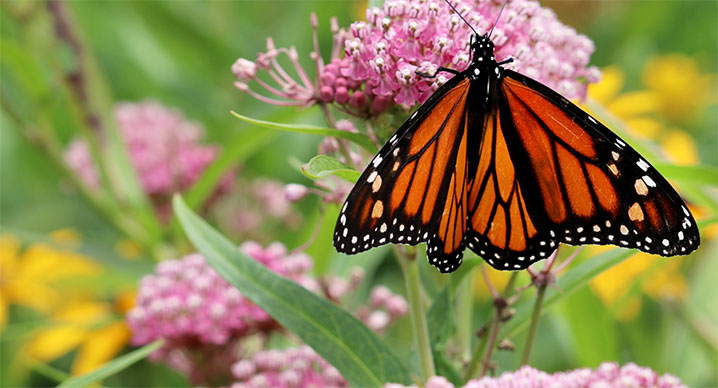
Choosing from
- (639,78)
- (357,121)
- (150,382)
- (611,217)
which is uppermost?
(639,78)

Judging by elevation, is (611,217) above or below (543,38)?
below

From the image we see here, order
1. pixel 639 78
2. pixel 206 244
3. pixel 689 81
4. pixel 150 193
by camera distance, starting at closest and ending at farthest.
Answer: pixel 206 244 < pixel 150 193 < pixel 639 78 < pixel 689 81

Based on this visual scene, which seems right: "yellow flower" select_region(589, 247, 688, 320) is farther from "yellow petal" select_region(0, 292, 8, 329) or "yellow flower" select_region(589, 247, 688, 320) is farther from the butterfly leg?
"yellow petal" select_region(0, 292, 8, 329)

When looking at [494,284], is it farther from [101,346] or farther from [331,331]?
[331,331]

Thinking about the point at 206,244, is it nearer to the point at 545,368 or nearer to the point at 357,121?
the point at 357,121

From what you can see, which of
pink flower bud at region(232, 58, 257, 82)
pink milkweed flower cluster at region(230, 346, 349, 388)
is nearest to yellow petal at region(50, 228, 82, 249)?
pink milkweed flower cluster at region(230, 346, 349, 388)

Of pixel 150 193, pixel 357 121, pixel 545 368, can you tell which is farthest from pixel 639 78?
pixel 357 121

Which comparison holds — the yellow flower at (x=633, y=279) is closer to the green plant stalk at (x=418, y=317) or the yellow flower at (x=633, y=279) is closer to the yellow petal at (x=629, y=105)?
the yellow petal at (x=629, y=105)

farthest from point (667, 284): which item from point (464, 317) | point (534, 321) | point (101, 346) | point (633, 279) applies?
point (101, 346)
